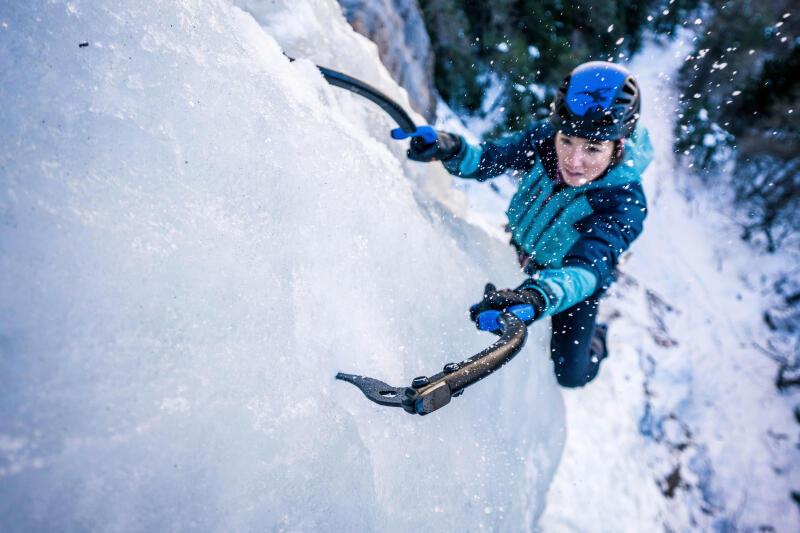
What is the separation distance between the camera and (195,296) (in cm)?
91

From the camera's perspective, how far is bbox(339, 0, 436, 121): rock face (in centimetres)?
299

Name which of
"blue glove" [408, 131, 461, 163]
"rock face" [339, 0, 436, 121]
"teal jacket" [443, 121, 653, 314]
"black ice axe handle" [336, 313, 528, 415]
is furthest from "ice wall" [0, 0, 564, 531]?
"rock face" [339, 0, 436, 121]

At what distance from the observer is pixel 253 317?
1.00 meters

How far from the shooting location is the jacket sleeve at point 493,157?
2160 millimetres

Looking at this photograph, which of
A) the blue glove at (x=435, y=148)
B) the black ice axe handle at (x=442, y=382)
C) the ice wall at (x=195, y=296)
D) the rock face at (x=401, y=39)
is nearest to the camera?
the ice wall at (x=195, y=296)

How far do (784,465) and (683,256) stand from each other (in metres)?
4.37

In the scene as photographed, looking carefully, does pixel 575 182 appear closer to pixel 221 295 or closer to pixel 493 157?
pixel 493 157

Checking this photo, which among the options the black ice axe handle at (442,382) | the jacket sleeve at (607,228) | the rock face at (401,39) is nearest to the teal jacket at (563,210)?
the jacket sleeve at (607,228)

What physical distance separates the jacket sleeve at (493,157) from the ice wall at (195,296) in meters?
0.79

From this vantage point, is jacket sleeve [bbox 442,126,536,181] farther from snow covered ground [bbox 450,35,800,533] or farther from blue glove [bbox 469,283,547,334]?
blue glove [bbox 469,283,547,334]

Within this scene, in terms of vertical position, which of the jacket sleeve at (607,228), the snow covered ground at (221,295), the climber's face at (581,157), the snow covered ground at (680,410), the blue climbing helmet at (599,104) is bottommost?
the snow covered ground at (680,410)

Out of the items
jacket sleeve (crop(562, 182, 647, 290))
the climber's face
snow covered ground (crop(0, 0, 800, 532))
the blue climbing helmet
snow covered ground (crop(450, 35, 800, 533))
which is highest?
the blue climbing helmet

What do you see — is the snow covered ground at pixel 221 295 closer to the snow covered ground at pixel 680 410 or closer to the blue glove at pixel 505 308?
the blue glove at pixel 505 308

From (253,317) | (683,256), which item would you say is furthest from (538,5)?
(253,317)
